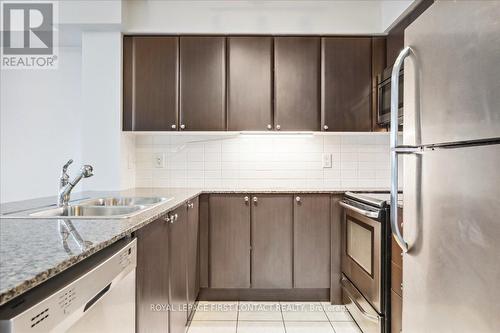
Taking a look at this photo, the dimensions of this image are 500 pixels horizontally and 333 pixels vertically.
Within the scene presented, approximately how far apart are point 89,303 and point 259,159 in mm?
2339

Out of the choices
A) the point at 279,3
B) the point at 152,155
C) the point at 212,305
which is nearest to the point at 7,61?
the point at 152,155

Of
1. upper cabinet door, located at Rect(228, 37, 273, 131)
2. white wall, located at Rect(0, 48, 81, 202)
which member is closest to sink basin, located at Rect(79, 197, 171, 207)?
upper cabinet door, located at Rect(228, 37, 273, 131)

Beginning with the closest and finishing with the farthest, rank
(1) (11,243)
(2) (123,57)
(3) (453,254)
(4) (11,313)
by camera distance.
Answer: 1. (4) (11,313)
2. (1) (11,243)
3. (3) (453,254)
4. (2) (123,57)

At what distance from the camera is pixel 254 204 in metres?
2.58

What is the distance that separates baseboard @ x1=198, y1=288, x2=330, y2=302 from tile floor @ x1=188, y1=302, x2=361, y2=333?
Result: 5 cm

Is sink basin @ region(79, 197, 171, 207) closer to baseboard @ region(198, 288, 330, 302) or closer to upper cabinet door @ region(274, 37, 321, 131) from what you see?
baseboard @ region(198, 288, 330, 302)

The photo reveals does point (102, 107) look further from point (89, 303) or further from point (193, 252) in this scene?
point (89, 303)

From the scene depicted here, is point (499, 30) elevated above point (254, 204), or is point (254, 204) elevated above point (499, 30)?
point (499, 30)

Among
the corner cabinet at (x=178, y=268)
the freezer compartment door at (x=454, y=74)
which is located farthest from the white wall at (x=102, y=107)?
the freezer compartment door at (x=454, y=74)

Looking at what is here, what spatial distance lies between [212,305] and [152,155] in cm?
141

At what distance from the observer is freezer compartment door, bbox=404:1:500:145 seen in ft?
2.83

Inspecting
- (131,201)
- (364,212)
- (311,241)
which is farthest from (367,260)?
(131,201)

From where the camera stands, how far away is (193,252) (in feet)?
7.62

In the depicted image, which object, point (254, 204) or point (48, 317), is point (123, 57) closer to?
point (254, 204)
